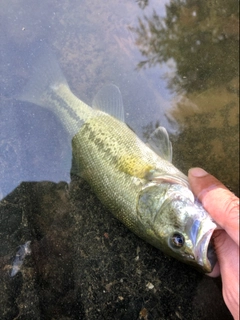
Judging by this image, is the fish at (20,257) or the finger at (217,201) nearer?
the finger at (217,201)

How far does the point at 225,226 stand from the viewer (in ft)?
8.99

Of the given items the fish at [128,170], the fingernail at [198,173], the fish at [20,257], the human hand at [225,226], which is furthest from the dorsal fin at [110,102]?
the fish at [20,257]

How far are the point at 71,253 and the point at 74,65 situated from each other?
2.18 m

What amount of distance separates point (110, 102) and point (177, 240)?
168 cm

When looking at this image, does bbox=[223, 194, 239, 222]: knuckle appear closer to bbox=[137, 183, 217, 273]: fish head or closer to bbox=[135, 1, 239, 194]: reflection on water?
bbox=[137, 183, 217, 273]: fish head

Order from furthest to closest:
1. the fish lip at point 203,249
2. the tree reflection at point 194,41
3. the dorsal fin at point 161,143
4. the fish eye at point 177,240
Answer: the tree reflection at point 194,41, the dorsal fin at point 161,143, the fish eye at point 177,240, the fish lip at point 203,249

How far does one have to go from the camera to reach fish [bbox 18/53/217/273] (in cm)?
281

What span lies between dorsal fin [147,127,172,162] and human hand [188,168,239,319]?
401 mm

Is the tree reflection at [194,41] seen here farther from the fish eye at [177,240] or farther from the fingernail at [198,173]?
the fish eye at [177,240]

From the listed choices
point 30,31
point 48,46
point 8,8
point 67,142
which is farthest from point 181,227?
point 8,8

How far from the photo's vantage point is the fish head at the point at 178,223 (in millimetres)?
2703

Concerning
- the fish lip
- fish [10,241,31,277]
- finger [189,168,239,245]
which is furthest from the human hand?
fish [10,241,31,277]

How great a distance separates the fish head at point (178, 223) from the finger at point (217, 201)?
0.24 feet

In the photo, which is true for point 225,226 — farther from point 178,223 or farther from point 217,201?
point 178,223
